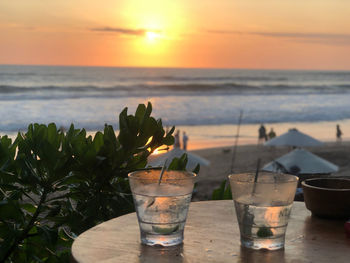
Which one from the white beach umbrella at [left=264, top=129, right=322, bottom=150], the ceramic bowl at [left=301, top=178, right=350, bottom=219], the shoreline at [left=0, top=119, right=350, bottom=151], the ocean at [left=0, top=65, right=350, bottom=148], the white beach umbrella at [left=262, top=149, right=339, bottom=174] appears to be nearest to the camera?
the ceramic bowl at [left=301, top=178, right=350, bottom=219]

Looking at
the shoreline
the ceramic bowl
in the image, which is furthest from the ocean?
the ceramic bowl

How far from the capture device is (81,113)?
2102 centimetres

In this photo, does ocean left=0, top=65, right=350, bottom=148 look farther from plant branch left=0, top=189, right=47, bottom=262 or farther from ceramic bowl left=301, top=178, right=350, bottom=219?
ceramic bowl left=301, top=178, right=350, bottom=219

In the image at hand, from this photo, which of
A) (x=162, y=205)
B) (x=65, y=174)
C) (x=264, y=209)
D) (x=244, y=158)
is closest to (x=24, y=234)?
(x=65, y=174)

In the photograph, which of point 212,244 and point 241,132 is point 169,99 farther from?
point 212,244

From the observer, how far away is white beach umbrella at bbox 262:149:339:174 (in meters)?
7.94

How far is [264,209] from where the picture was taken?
1.17 meters

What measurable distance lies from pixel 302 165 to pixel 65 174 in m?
6.66

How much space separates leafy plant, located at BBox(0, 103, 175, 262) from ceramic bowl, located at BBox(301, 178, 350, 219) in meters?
0.64

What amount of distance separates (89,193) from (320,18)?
43.4 metres

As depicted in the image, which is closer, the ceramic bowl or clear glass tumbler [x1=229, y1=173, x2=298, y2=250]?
A: clear glass tumbler [x1=229, y1=173, x2=298, y2=250]

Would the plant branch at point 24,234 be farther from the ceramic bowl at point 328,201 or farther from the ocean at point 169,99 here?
the ocean at point 169,99

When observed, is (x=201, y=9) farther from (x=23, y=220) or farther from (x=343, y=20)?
(x=23, y=220)

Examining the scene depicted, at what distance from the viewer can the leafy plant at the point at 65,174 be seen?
1.84 metres
